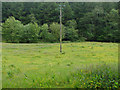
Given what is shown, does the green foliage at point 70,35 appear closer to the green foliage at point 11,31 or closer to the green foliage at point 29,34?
the green foliage at point 29,34

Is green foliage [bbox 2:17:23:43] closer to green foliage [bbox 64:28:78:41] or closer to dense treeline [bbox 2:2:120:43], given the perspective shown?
dense treeline [bbox 2:2:120:43]

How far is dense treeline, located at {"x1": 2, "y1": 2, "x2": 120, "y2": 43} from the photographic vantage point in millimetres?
35938

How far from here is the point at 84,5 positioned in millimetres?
61375

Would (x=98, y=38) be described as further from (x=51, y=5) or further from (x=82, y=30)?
(x=51, y=5)

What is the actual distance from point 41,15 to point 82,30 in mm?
18123

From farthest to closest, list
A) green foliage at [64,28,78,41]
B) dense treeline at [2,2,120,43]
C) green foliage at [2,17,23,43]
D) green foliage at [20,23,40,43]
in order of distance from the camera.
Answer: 1. green foliage at [64,28,78,41]
2. dense treeline at [2,2,120,43]
3. green foliage at [20,23,40,43]
4. green foliage at [2,17,23,43]

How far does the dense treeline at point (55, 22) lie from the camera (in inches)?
1415

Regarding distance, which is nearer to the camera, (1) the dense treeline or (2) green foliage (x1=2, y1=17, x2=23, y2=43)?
(2) green foliage (x1=2, y1=17, x2=23, y2=43)

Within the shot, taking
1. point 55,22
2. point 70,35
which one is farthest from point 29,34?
point 55,22

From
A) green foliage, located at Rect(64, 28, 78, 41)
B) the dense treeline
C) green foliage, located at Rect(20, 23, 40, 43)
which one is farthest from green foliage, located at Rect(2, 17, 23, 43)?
green foliage, located at Rect(64, 28, 78, 41)

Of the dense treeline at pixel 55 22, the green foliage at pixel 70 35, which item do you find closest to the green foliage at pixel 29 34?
the dense treeline at pixel 55 22

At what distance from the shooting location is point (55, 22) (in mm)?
50062

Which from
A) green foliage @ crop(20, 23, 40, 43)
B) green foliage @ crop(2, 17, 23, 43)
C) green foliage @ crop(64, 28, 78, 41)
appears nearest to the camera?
green foliage @ crop(2, 17, 23, 43)

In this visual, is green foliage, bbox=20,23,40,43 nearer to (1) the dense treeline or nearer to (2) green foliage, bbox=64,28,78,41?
(1) the dense treeline
